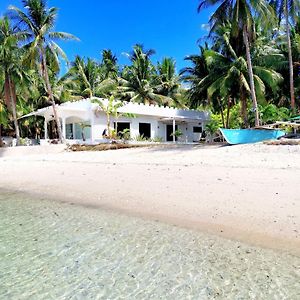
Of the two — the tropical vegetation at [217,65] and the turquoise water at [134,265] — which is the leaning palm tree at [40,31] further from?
the turquoise water at [134,265]

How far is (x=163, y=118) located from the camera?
988 inches

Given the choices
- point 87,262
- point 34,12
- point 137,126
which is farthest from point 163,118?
point 87,262

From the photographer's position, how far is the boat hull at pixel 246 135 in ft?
53.0

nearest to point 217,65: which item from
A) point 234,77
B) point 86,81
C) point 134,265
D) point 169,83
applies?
point 234,77

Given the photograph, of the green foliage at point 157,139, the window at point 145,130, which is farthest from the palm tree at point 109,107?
the green foliage at point 157,139

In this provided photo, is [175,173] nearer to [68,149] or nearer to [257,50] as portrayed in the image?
[68,149]

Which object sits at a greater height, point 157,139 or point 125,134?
point 125,134

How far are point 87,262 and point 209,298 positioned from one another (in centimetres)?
150

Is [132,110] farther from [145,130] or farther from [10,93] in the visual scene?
[10,93]

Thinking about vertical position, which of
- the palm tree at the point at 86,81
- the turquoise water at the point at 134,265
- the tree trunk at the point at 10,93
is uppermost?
the palm tree at the point at 86,81

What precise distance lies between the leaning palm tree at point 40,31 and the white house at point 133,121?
6.16 feet

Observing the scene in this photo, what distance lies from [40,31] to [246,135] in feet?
47.1

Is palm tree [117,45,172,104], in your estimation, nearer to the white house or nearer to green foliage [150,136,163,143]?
the white house

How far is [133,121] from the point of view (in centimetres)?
2380
